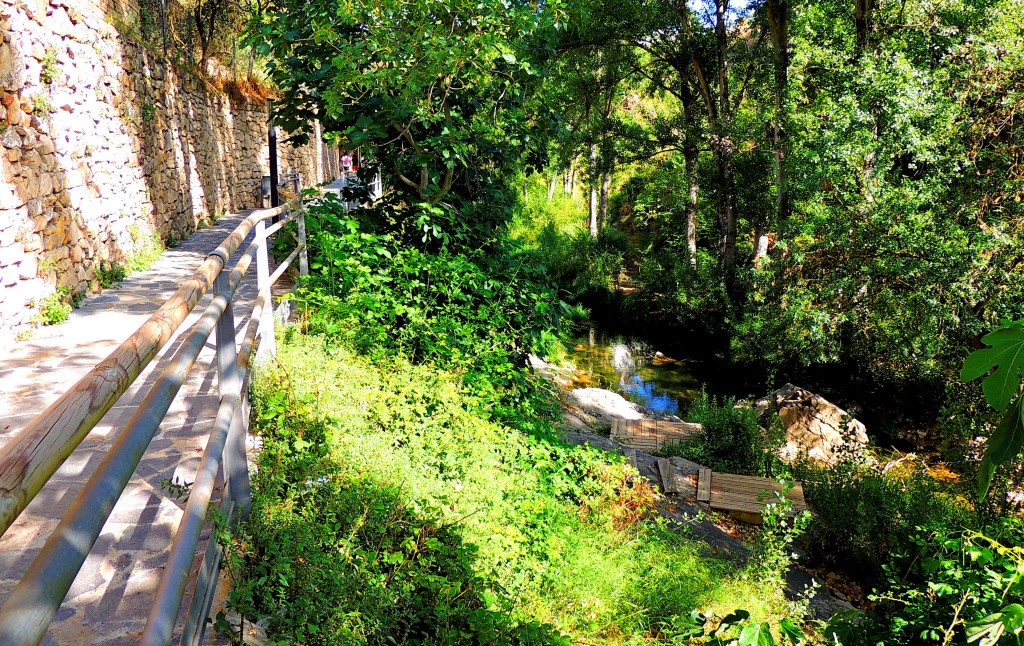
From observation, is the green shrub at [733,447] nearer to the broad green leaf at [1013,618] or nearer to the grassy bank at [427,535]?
the grassy bank at [427,535]

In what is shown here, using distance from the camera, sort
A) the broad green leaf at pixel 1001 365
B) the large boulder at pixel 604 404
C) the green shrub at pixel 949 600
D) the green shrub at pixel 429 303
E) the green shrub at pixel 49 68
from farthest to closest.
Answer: the large boulder at pixel 604 404, the green shrub at pixel 49 68, the green shrub at pixel 429 303, the green shrub at pixel 949 600, the broad green leaf at pixel 1001 365

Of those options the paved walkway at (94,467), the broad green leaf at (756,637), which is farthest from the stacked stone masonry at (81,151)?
the broad green leaf at (756,637)

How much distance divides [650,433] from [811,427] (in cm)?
301

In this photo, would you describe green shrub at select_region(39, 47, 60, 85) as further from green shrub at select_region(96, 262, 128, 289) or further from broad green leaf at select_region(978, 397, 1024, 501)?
broad green leaf at select_region(978, 397, 1024, 501)

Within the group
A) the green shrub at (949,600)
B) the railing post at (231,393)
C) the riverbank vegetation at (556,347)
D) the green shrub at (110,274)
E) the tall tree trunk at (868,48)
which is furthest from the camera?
the tall tree trunk at (868,48)

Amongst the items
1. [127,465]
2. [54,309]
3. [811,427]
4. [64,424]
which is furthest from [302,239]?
[811,427]

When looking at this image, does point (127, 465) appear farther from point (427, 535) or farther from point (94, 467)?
point (427, 535)

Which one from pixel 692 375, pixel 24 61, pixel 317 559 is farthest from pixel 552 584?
pixel 692 375

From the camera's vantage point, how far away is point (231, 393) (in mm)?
2658

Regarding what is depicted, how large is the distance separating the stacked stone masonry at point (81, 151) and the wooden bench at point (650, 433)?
7.25 m

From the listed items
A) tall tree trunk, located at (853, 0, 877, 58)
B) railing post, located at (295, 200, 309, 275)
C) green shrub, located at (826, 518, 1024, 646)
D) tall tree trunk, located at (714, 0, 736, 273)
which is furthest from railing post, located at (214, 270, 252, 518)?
tall tree trunk, located at (714, 0, 736, 273)

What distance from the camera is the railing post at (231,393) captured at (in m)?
2.63

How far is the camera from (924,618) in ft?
11.7

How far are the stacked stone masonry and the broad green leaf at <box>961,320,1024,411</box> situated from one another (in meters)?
6.54
